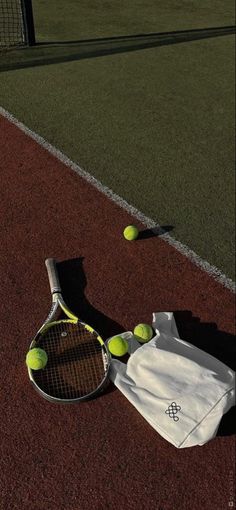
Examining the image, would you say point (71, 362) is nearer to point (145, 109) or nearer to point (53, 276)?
point (53, 276)

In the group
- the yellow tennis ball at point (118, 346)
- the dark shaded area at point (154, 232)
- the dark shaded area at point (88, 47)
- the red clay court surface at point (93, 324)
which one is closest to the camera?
the red clay court surface at point (93, 324)

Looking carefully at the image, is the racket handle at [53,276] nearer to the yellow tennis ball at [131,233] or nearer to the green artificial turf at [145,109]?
the yellow tennis ball at [131,233]

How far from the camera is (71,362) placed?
10.7 ft

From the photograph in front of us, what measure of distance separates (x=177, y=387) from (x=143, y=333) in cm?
53

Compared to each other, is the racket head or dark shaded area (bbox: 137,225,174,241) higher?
dark shaded area (bbox: 137,225,174,241)

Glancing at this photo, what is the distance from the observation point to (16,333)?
139 inches

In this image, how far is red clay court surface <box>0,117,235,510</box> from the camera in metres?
2.82

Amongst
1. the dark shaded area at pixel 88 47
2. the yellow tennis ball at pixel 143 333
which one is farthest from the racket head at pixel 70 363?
the dark shaded area at pixel 88 47

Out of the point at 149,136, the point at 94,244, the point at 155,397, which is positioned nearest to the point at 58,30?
the point at 149,136

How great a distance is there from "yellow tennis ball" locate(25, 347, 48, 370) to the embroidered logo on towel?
3.04ft

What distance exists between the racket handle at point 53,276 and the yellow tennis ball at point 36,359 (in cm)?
58

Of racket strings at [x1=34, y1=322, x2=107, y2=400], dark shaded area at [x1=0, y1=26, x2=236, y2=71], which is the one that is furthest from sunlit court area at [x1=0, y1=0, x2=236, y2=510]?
dark shaded area at [x1=0, y1=26, x2=236, y2=71]

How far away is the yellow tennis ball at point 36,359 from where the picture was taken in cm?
316

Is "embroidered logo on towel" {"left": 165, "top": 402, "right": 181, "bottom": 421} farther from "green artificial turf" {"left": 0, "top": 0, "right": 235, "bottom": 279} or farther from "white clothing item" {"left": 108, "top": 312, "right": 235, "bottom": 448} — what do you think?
"green artificial turf" {"left": 0, "top": 0, "right": 235, "bottom": 279}
